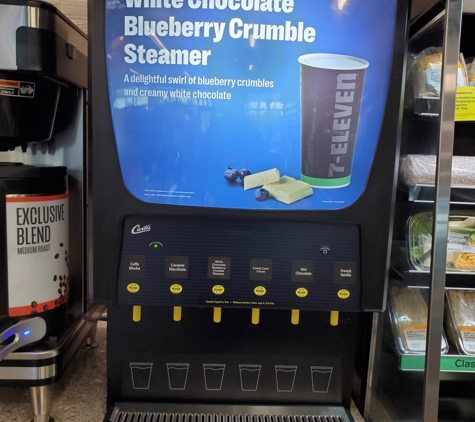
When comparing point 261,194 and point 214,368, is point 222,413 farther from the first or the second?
point 261,194

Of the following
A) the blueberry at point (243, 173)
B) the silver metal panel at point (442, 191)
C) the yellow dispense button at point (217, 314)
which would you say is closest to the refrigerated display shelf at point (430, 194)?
the silver metal panel at point (442, 191)

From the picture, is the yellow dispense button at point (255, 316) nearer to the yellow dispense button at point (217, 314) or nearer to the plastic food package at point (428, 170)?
the yellow dispense button at point (217, 314)

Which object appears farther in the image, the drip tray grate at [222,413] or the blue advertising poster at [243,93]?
the drip tray grate at [222,413]

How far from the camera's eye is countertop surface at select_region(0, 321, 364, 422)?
860 mm

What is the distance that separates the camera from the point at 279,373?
88cm

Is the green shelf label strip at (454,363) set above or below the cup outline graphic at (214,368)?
above

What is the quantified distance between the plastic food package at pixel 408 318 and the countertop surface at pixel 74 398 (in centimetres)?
21

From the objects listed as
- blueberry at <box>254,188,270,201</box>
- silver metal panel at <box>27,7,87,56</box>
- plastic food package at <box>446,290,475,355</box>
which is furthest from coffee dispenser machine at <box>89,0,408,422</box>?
plastic food package at <box>446,290,475,355</box>

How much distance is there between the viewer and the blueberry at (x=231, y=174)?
29.1 inches

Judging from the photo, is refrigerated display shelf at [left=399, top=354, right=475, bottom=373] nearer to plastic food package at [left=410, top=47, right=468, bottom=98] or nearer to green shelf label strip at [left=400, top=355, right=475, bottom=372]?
green shelf label strip at [left=400, top=355, right=475, bottom=372]

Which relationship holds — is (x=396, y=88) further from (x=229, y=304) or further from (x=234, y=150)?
(x=229, y=304)

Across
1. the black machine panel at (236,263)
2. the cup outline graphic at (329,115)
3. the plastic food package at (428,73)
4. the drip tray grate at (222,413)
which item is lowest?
the drip tray grate at (222,413)

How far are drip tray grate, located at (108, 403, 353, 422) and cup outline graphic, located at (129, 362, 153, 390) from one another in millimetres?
34

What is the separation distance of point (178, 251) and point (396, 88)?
1.55 feet
